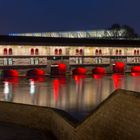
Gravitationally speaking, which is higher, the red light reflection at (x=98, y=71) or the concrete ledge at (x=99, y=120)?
the concrete ledge at (x=99, y=120)

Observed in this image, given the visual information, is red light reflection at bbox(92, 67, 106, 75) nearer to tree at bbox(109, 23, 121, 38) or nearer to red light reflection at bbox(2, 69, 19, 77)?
red light reflection at bbox(2, 69, 19, 77)

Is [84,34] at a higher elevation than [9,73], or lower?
higher

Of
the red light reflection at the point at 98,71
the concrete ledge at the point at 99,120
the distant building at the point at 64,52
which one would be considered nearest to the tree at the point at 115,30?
the distant building at the point at 64,52

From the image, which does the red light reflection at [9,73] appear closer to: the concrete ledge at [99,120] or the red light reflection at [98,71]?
the red light reflection at [98,71]

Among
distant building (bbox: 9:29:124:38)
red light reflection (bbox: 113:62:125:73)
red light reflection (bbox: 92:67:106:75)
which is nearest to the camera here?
red light reflection (bbox: 92:67:106:75)

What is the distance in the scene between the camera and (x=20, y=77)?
161ft

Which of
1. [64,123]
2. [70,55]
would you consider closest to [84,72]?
[70,55]

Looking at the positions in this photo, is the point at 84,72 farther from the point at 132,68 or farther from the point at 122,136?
the point at 122,136

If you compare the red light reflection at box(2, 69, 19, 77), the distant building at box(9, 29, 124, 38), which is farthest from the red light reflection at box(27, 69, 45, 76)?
the distant building at box(9, 29, 124, 38)

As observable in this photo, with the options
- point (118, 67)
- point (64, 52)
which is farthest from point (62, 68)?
point (118, 67)

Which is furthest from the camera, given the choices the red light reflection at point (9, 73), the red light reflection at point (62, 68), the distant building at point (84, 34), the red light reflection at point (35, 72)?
the distant building at point (84, 34)

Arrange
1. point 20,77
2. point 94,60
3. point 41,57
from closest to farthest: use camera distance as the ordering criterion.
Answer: point 20,77, point 41,57, point 94,60

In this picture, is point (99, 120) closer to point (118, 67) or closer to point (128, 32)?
point (118, 67)

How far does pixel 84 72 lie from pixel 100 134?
44612 millimetres
